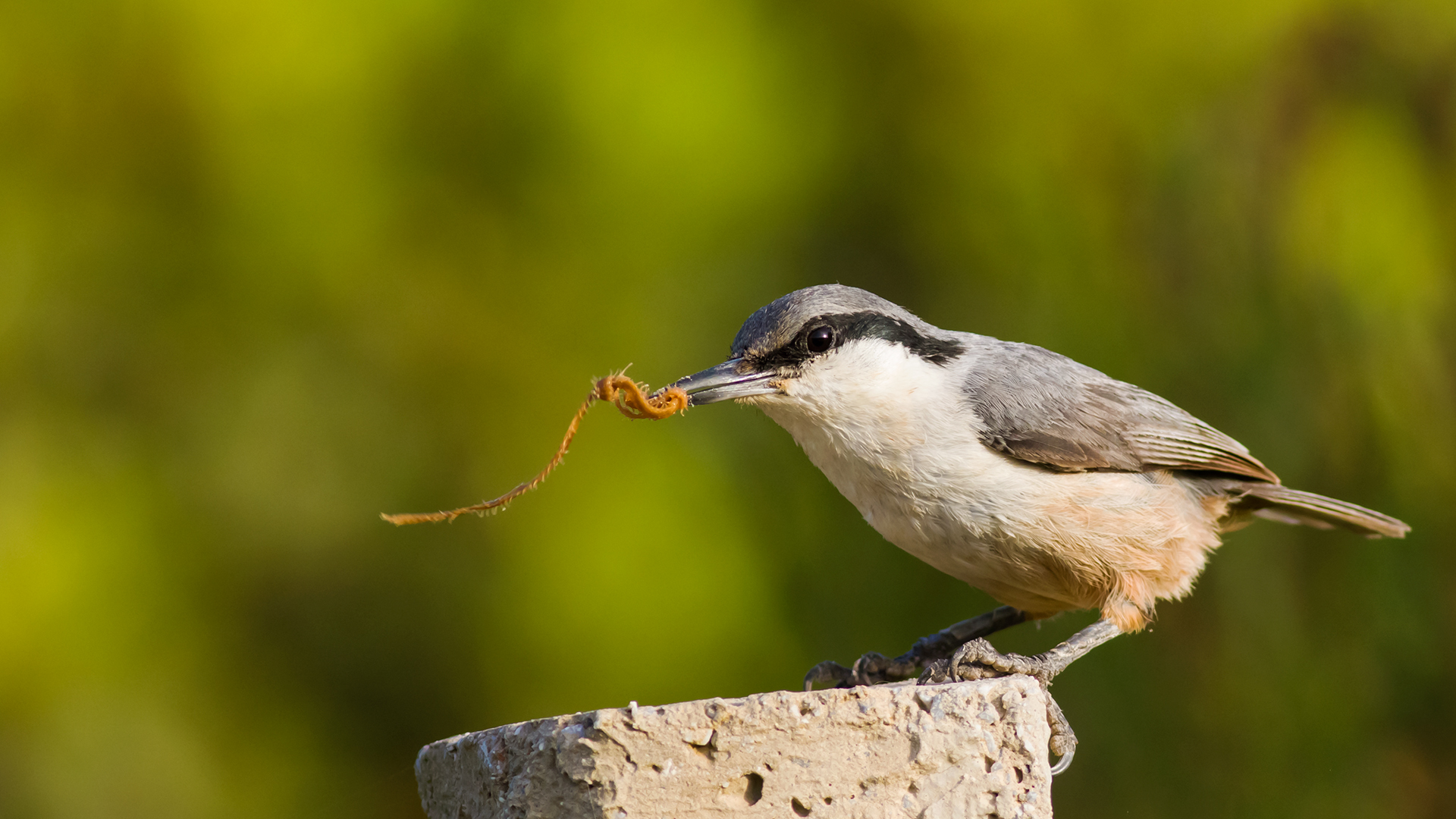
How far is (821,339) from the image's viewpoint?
3428 millimetres

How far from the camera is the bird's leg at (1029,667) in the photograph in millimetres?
2834

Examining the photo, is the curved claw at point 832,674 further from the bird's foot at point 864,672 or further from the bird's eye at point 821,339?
the bird's eye at point 821,339

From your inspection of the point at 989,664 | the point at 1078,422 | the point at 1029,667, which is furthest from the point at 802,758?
the point at 1078,422

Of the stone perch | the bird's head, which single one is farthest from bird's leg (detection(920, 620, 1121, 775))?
the bird's head

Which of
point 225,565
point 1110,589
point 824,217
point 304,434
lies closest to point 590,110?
point 824,217

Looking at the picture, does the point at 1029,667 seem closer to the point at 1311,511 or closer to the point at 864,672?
the point at 864,672

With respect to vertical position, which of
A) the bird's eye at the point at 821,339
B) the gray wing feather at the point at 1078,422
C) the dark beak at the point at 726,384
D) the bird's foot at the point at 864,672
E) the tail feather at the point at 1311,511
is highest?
the bird's eye at the point at 821,339

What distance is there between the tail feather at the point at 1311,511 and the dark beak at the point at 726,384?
165cm

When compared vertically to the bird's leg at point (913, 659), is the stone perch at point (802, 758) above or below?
below

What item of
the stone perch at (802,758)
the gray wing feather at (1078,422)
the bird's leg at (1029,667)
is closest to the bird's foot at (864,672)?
the bird's leg at (1029,667)

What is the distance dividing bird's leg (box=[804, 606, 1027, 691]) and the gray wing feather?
58 centimetres

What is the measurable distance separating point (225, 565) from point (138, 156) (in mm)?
1924

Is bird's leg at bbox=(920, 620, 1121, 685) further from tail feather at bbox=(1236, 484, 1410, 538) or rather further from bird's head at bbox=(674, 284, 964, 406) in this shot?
tail feather at bbox=(1236, 484, 1410, 538)

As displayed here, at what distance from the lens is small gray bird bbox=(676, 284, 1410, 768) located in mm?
3338
